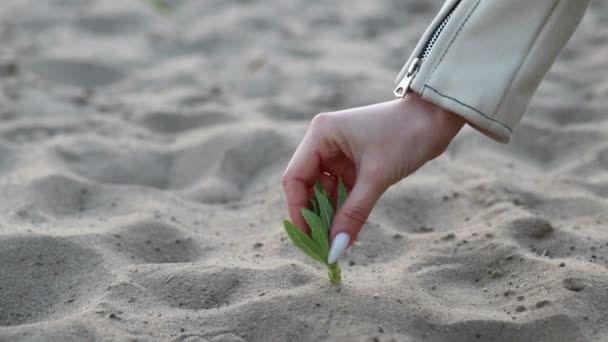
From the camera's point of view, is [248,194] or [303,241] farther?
[248,194]

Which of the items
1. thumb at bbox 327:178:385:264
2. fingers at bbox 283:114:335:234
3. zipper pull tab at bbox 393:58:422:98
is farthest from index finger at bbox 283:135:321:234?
zipper pull tab at bbox 393:58:422:98

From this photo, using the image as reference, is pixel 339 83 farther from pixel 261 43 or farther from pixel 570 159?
pixel 570 159

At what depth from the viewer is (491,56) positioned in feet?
4.90

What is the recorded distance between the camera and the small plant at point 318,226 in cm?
155

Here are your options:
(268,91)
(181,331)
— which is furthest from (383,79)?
(181,331)

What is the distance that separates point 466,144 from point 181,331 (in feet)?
4.93

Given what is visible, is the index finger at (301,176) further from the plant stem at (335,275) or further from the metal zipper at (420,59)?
the metal zipper at (420,59)

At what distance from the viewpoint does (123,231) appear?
200cm

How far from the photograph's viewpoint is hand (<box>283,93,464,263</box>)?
4.99 feet

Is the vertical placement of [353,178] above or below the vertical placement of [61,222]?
above

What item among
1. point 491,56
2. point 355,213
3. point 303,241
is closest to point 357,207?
point 355,213

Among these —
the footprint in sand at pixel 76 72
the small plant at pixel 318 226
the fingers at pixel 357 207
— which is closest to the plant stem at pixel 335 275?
the small plant at pixel 318 226

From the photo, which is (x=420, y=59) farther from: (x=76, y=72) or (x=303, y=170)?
(x=76, y=72)

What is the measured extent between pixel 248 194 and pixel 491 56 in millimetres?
1115
